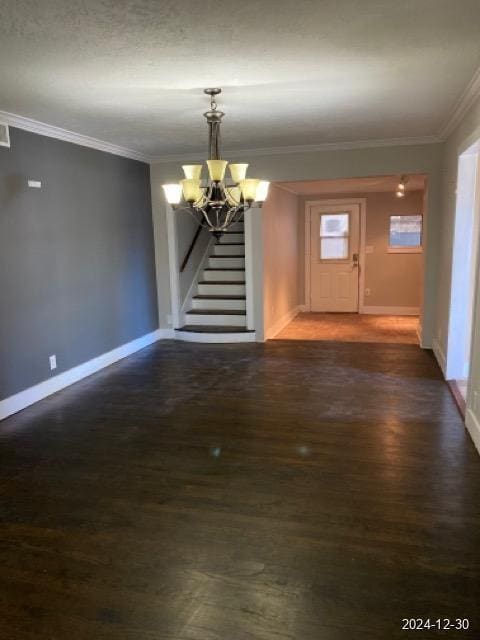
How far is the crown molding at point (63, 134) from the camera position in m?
4.00

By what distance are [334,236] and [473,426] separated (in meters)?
6.11

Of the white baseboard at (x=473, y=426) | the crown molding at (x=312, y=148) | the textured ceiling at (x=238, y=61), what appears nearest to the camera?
the textured ceiling at (x=238, y=61)

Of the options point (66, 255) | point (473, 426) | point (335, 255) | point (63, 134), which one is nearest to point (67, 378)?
point (66, 255)

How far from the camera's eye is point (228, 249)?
831 centimetres

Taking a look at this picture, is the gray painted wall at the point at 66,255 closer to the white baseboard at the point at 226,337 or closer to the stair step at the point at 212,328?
the stair step at the point at 212,328

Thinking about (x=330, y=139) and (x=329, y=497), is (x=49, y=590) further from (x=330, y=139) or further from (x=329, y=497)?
(x=330, y=139)

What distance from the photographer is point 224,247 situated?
8.35 meters

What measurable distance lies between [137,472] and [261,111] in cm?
296

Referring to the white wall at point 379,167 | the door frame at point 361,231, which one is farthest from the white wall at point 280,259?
the white wall at point 379,167

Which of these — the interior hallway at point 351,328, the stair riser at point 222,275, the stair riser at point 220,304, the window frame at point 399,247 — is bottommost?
the interior hallway at point 351,328

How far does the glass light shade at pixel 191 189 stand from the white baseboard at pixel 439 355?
3057 millimetres

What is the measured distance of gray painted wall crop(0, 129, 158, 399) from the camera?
4.10 meters

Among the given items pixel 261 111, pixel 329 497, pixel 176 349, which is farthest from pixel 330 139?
pixel 329 497

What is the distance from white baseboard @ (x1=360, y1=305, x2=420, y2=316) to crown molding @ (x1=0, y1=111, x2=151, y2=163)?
16.6 ft
